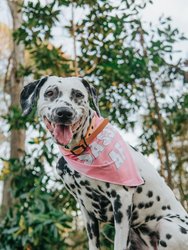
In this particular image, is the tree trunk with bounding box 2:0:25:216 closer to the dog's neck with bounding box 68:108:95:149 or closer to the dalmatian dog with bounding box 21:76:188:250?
the dalmatian dog with bounding box 21:76:188:250

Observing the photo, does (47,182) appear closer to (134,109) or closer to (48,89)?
(134,109)

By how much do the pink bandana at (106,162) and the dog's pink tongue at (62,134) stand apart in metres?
0.26

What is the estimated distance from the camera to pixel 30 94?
8.94 feet

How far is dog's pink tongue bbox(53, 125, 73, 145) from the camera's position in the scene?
2.39 metres

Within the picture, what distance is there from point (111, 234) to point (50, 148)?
117 centimetres

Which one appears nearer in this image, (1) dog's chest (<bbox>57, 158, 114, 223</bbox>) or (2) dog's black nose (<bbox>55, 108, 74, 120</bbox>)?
(2) dog's black nose (<bbox>55, 108, 74, 120</bbox>)

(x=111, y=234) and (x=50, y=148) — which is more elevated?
(x=50, y=148)

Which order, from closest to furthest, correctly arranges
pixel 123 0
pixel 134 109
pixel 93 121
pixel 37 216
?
pixel 93 121 → pixel 37 216 → pixel 123 0 → pixel 134 109

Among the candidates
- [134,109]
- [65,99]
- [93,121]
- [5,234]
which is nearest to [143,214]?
[93,121]

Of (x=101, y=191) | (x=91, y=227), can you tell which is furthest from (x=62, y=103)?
(x=91, y=227)

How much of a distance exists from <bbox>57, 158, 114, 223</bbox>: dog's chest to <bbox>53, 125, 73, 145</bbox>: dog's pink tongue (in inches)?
13.2

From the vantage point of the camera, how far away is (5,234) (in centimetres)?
517

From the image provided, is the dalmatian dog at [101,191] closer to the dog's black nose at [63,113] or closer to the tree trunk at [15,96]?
the dog's black nose at [63,113]

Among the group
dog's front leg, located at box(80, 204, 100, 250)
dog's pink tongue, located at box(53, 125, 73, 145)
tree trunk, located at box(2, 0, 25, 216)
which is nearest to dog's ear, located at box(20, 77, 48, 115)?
dog's pink tongue, located at box(53, 125, 73, 145)
